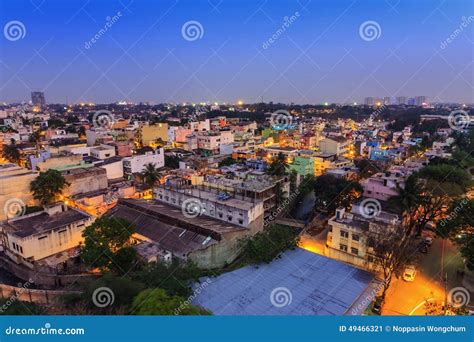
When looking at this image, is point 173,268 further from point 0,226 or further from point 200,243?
point 0,226

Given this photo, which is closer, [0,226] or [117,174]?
[0,226]

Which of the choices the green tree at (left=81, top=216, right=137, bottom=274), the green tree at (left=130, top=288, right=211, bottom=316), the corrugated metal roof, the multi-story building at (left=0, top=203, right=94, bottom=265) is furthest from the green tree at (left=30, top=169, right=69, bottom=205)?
the green tree at (left=130, top=288, right=211, bottom=316)

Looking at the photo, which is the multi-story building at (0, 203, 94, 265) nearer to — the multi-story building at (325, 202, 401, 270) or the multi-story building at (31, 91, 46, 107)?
the multi-story building at (325, 202, 401, 270)

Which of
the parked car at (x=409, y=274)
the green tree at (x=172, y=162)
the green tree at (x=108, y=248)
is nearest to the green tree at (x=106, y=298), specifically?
the green tree at (x=108, y=248)

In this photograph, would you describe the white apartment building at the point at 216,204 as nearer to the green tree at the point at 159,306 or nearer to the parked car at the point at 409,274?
the parked car at the point at 409,274

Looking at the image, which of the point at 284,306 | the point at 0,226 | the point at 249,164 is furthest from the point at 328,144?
the point at 0,226

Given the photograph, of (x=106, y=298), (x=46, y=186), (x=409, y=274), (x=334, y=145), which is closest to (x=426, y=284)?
(x=409, y=274)
